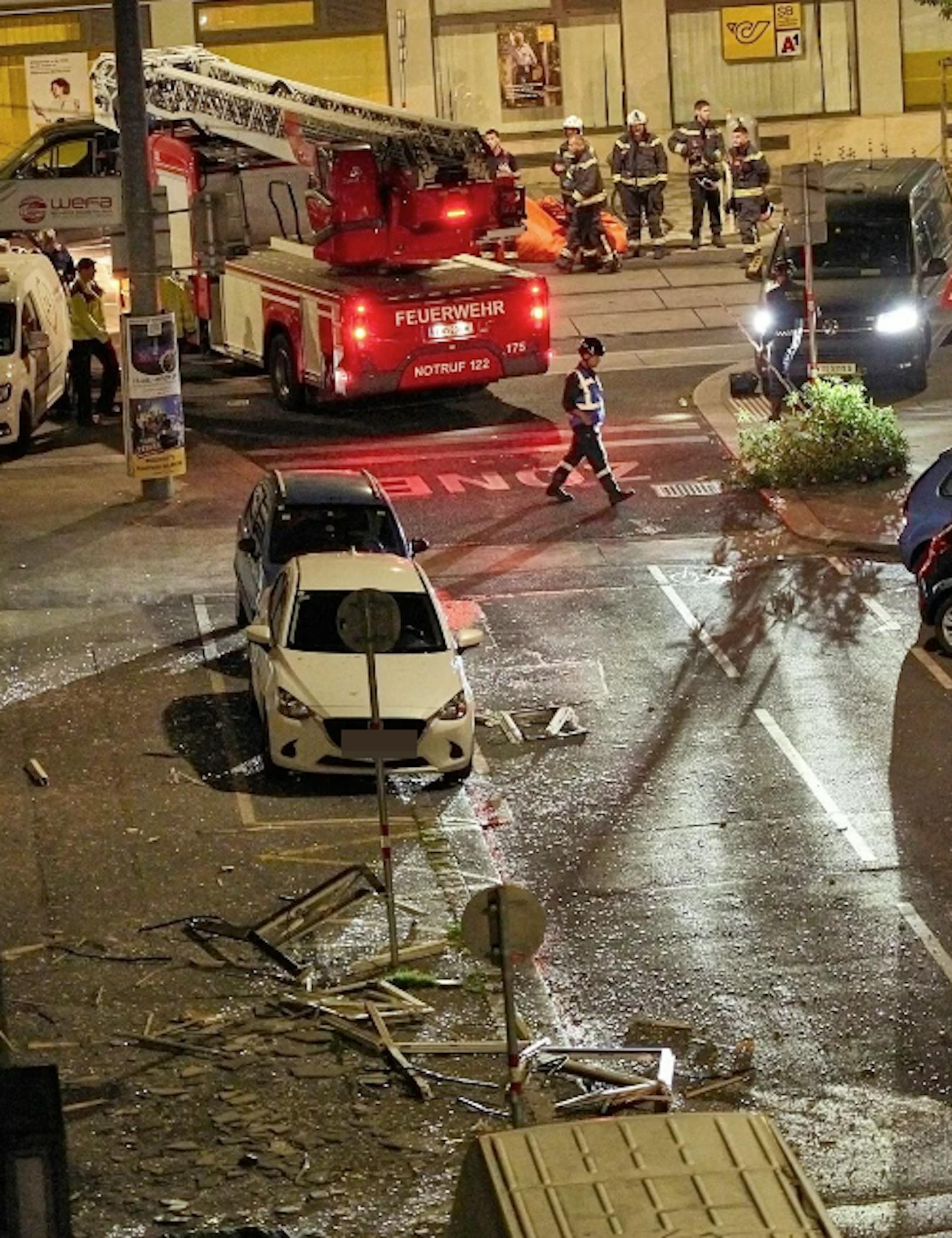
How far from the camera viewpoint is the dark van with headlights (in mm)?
28375

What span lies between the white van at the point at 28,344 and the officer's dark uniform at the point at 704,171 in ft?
34.7

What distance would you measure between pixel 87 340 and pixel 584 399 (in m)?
6.69

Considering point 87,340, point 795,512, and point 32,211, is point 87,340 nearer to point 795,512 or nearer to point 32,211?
point 32,211

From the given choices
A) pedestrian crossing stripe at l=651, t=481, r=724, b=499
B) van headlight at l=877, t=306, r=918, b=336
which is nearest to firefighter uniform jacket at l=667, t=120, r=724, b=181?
van headlight at l=877, t=306, r=918, b=336

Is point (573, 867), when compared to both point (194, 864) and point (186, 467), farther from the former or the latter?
point (186, 467)

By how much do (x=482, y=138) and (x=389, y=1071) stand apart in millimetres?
18043


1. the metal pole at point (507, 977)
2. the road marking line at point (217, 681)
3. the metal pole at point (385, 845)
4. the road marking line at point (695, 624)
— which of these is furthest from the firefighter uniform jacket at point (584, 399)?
the metal pole at point (507, 977)

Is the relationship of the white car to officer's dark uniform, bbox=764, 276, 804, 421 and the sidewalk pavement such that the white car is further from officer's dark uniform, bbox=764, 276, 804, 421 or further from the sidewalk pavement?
officer's dark uniform, bbox=764, 276, 804, 421

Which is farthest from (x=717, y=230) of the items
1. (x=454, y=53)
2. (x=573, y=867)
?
(x=573, y=867)

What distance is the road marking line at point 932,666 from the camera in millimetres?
Result: 19508

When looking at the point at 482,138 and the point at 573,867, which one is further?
the point at 482,138

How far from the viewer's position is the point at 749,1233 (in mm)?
8172

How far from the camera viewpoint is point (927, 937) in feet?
49.5

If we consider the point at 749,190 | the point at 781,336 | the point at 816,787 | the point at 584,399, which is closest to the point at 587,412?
the point at 584,399
